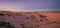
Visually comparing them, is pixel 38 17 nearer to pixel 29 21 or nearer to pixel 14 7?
pixel 29 21

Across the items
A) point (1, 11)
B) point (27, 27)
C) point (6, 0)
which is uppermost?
point (6, 0)

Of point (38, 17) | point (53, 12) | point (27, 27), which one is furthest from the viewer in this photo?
point (53, 12)

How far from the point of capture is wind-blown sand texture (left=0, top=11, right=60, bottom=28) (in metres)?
0.84

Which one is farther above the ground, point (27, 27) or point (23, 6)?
point (23, 6)

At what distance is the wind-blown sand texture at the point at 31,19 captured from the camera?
84 centimetres

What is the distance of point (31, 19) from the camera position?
899 mm

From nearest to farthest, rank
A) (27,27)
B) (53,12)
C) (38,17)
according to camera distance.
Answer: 1. (27,27)
2. (38,17)
3. (53,12)

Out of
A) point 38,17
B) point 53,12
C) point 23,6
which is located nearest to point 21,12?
point 23,6

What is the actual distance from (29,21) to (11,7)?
0.28 meters

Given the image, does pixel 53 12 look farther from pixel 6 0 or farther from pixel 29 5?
pixel 6 0

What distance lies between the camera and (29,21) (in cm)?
88

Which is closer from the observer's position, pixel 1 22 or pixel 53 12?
pixel 1 22

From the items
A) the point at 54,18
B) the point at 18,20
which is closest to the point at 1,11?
the point at 18,20

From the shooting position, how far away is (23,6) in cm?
106
